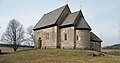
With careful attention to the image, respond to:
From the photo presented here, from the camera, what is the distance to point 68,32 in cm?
4697

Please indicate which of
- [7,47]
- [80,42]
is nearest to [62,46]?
[80,42]

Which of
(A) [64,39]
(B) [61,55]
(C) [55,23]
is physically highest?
(C) [55,23]

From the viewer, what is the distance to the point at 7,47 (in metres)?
83.1

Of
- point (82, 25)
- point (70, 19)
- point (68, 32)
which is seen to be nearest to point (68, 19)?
point (70, 19)

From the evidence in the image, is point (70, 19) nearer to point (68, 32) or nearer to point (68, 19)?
point (68, 19)

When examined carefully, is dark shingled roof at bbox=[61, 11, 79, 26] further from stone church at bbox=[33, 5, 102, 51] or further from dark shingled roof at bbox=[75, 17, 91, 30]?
dark shingled roof at bbox=[75, 17, 91, 30]

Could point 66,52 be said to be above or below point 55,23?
below

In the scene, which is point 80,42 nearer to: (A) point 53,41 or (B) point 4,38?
(A) point 53,41

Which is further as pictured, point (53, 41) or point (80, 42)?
point (53, 41)

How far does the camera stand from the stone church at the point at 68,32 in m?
45.4

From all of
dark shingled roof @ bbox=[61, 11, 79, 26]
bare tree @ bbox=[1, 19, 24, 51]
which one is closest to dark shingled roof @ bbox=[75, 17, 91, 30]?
dark shingled roof @ bbox=[61, 11, 79, 26]

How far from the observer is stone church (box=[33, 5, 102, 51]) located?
149 ft

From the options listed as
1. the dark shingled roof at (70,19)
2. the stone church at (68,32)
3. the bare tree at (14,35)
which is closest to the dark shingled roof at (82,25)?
the stone church at (68,32)

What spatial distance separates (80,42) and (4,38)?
3985 cm
